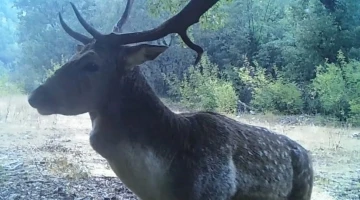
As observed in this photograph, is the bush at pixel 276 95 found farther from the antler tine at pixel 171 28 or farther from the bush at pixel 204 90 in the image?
the antler tine at pixel 171 28

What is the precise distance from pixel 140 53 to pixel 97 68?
0.13 m

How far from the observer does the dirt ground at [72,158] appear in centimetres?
216

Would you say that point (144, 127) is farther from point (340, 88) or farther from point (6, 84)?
point (340, 88)

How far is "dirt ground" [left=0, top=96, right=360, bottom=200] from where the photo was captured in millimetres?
2164

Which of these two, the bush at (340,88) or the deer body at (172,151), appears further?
the bush at (340,88)

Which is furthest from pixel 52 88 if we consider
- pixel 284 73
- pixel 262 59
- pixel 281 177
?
pixel 262 59

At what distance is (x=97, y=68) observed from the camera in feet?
4.40

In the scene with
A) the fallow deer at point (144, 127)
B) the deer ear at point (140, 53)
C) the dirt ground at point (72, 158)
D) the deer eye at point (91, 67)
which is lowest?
the dirt ground at point (72, 158)

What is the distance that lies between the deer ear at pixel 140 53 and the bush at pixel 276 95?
1.83 m

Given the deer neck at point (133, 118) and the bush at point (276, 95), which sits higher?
the deer neck at point (133, 118)

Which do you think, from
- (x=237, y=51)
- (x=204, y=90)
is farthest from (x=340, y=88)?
(x=237, y=51)

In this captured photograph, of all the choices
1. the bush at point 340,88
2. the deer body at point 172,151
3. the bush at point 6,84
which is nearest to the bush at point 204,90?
the bush at point 340,88

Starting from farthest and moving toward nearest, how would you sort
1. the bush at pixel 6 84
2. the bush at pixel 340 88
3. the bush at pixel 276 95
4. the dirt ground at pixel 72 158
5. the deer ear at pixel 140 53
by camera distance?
the bush at pixel 276 95 → the bush at pixel 340 88 → the bush at pixel 6 84 → the dirt ground at pixel 72 158 → the deer ear at pixel 140 53

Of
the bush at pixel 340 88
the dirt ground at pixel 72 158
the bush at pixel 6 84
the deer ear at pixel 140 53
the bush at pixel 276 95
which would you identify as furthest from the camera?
the bush at pixel 276 95
